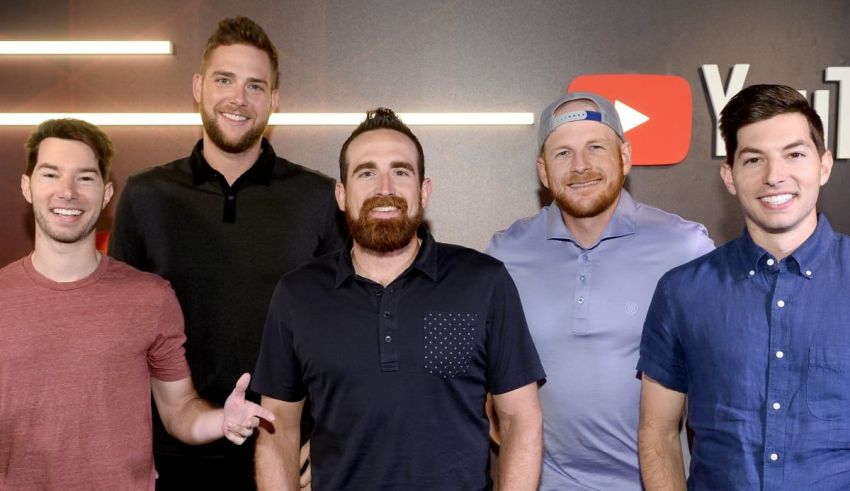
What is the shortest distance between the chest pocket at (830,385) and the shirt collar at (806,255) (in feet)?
0.66

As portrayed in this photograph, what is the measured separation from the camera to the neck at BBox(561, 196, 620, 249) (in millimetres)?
2361

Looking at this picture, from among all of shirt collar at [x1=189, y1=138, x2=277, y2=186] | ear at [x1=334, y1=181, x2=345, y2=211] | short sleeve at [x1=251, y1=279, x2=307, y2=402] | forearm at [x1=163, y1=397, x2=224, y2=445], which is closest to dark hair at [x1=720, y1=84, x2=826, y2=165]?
ear at [x1=334, y1=181, x2=345, y2=211]

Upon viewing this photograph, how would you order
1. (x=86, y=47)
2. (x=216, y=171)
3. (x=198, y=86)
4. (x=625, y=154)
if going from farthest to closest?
(x=86, y=47) → (x=198, y=86) → (x=216, y=171) → (x=625, y=154)

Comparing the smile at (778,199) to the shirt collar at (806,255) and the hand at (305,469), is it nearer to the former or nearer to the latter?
the shirt collar at (806,255)

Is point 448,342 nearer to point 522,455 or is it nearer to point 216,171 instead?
point 522,455

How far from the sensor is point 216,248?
2494 mm

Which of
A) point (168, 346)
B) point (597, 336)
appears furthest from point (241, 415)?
point (597, 336)

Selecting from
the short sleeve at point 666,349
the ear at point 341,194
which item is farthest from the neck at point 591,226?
the ear at point 341,194

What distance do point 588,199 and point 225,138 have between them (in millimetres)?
1295

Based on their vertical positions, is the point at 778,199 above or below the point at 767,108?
below

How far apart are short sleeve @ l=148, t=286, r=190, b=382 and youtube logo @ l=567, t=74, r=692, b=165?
1.99 m

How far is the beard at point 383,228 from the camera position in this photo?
2062 millimetres

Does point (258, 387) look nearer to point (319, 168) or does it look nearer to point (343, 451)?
point (343, 451)

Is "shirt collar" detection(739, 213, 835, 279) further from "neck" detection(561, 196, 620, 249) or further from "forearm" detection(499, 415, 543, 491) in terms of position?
"forearm" detection(499, 415, 543, 491)
